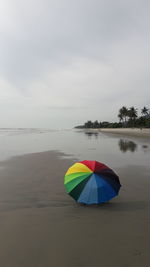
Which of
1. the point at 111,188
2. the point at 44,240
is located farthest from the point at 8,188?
the point at 111,188

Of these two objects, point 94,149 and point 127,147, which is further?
point 127,147

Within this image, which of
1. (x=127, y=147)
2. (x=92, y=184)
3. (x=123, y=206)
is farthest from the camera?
(x=127, y=147)

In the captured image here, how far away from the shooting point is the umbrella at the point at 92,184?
383 cm

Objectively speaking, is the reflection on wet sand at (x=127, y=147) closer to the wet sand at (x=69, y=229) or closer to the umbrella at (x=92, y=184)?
the wet sand at (x=69, y=229)

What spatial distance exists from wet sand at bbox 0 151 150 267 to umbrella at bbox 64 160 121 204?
0.40 meters

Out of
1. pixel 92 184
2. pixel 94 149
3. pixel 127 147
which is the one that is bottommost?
pixel 127 147

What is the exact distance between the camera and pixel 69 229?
11.1 ft

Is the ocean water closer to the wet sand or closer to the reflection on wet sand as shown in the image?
the reflection on wet sand

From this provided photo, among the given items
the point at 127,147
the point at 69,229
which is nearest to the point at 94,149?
the point at 127,147

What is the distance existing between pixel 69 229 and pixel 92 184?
42.0 inches

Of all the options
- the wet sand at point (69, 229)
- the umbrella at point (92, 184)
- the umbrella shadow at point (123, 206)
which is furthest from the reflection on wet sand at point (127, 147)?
the umbrella at point (92, 184)

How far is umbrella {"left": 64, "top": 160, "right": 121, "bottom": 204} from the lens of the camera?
3826mm

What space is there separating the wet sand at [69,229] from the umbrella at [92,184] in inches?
15.9

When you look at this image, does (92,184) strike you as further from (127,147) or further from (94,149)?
(127,147)
